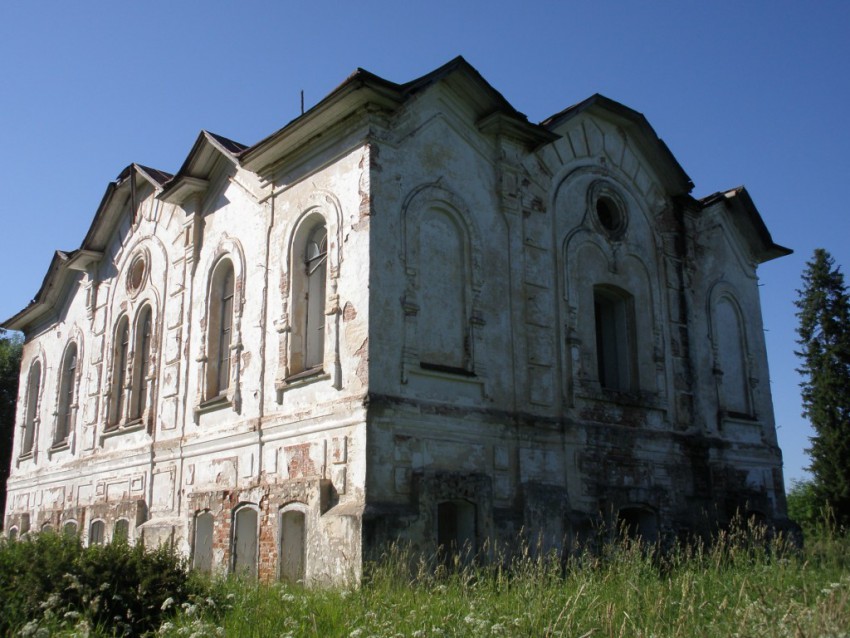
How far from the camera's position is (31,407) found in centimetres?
2358

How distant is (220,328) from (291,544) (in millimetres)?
5046

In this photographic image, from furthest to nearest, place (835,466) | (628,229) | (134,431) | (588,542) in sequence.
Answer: (835,466) < (134,431) < (628,229) < (588,542)

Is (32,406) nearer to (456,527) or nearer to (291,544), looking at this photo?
(291,544)

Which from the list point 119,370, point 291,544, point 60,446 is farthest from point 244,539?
point 60,446

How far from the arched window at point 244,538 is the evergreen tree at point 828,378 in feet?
64.1

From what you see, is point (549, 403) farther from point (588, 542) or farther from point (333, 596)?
point (333, 596)

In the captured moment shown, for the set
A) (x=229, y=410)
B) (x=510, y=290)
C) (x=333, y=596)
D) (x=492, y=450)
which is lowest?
(x=333, y=596)

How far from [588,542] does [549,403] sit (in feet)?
7.31

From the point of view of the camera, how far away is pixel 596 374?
1463 cm

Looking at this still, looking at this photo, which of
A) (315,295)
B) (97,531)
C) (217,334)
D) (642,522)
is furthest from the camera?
(97,531)

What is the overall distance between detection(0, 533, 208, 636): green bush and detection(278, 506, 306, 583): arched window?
10.3 feet

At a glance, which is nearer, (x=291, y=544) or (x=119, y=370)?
(x=291, y=544)

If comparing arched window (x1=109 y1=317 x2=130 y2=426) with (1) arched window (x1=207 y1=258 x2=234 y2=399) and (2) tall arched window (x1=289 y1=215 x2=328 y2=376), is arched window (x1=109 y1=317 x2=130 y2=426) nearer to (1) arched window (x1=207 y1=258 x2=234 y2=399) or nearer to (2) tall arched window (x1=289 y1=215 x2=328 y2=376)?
(1) arched window (x1=207 y1=258 x2=234 y2=399)

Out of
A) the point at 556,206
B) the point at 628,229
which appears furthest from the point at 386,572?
the point at 628,229
